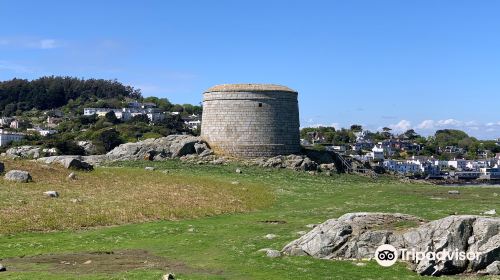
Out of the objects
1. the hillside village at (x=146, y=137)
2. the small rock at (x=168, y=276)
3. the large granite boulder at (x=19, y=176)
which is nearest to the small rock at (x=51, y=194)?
the large granite boulder at (x=19, y=176)

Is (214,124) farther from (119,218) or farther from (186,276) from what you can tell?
(186,276)

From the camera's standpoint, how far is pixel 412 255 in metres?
14.8

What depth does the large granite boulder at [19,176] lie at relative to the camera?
101ft

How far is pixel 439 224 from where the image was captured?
15.1 meters

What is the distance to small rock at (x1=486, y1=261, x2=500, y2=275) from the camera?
45.2 feet

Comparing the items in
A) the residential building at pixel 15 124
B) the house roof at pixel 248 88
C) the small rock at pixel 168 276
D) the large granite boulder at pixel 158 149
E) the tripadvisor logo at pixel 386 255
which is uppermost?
the house roof at pixel 248 88

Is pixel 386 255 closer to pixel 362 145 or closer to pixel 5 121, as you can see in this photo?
pixel 362 145

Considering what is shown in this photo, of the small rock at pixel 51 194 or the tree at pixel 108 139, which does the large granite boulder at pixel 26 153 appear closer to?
the tree at pixel 108 139

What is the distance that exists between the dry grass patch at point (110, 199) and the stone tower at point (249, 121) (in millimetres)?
19445

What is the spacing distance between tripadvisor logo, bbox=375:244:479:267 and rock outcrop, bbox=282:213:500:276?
0.24 ft

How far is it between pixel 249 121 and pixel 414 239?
142ft

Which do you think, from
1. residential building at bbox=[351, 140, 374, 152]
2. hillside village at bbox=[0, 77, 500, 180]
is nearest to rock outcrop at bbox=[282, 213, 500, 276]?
hillside village at bbox=[0, 77, 500, 180]

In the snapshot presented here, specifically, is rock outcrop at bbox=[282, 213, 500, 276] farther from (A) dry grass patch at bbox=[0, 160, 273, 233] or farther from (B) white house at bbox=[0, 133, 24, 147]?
(B) white house at bbox=[0, 133, 24, 147]

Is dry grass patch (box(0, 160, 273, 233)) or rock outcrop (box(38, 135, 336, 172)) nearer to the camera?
dry grass patch (box(0, 160, 273, 233))
